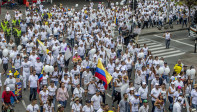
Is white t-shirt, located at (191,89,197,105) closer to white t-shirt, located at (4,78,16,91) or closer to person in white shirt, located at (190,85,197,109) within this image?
person in white shirt, located at (190,85,197,109)

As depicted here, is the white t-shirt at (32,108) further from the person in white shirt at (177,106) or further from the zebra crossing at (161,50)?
the zebra crossing at (161,50)

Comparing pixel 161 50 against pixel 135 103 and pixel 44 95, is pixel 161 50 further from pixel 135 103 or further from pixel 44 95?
pixel 44 95

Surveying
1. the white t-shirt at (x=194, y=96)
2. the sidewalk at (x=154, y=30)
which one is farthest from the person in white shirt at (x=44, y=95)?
the sidewalk at (x=154, y=30)

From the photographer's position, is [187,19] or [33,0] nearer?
[187,19]

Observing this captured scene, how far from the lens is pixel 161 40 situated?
3159 centimetres

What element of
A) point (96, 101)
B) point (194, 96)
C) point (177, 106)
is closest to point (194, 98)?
point (194, 96)

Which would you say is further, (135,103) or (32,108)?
(135,103)

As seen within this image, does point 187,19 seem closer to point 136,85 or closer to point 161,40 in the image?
point 161,40

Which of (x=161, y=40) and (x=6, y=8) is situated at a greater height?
(x=6, y=8)

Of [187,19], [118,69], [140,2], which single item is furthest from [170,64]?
[140,2]

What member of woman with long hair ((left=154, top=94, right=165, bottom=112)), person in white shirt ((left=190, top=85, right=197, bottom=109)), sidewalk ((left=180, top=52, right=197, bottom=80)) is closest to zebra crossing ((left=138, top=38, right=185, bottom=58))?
sidewalk ((left=180, top=52, right=197, bottom=80))

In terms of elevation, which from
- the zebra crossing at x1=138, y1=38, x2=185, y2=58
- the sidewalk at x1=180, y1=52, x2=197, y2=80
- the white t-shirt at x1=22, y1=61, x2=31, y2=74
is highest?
the white t-shirt at x1=22, y1=61, x2=31, y2=74

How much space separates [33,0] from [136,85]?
1387 inches

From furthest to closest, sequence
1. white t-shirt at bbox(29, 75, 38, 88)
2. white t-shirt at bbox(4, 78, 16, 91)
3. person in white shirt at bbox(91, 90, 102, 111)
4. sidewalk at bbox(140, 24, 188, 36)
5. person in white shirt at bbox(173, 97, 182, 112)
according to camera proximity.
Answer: sidewalk at bbox(140, 24, 188, 36) < white t-shirt at bbox(29, 75, 38, 88) < white t-shirt at bbox(4, 78, 16, 91) < person in white shirt at bbox(173, 97, 182, 112) < person in white shirt at bbox(91, 90, 102, 111)
